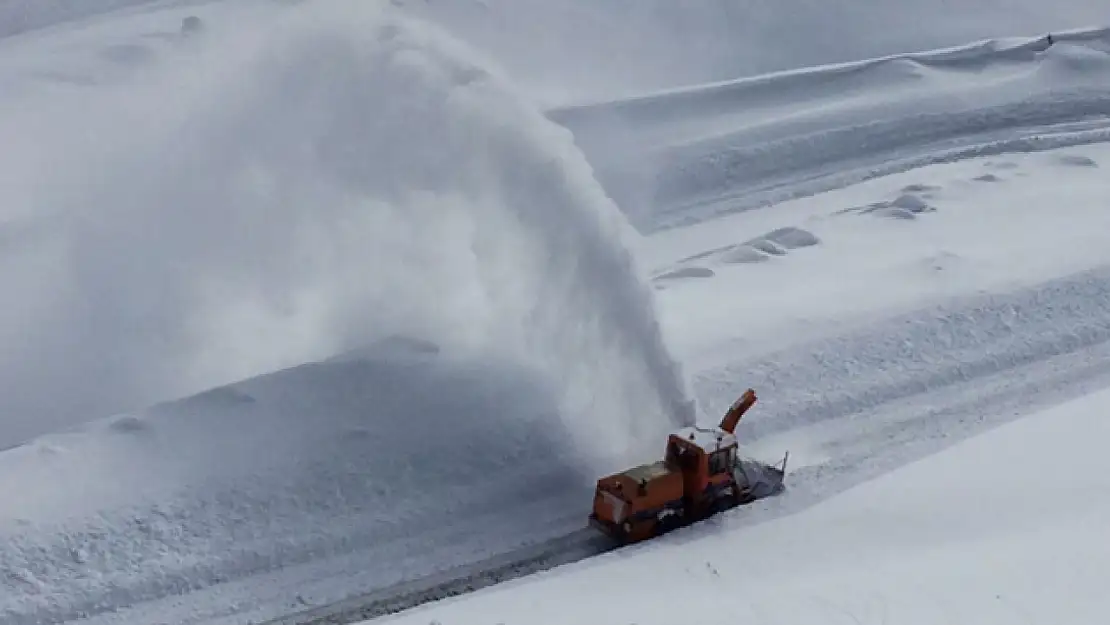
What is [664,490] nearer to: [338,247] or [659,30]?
[338,247]

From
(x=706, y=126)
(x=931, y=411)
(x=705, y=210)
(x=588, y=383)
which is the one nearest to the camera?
(x=588, y=383)

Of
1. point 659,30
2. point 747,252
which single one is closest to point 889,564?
point 747,252

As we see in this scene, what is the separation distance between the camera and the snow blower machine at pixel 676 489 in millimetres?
13953

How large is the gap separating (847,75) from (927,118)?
3017 millimetres

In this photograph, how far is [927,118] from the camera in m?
29.1

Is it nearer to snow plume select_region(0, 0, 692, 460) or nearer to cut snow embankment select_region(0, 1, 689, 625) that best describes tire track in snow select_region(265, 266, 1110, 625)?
cut snow embankment select_region(0, 1, 689, 625)

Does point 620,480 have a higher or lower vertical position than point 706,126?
lower

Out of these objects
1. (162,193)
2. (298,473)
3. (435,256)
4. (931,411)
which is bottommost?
(931,411)

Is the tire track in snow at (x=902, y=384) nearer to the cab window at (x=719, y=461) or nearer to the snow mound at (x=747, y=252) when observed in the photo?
the cab window at (x=719, y=461)

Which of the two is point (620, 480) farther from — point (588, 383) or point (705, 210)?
point (705, 210)

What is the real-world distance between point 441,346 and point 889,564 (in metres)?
6.93

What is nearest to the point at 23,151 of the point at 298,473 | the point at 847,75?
the point at 298,473

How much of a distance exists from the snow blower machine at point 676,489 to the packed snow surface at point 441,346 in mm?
288

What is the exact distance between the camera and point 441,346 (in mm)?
17219
